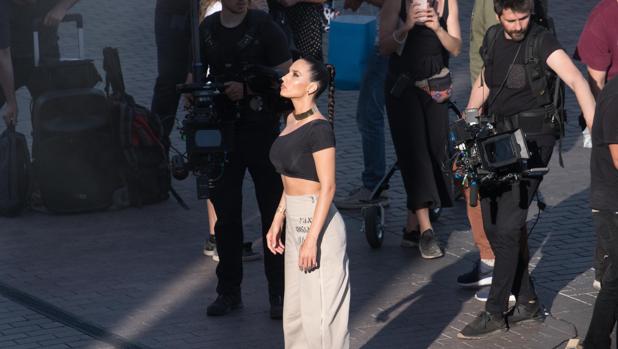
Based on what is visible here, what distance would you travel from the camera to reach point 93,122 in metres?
10.1

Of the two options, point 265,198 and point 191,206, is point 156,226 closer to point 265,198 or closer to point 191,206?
point 191,206

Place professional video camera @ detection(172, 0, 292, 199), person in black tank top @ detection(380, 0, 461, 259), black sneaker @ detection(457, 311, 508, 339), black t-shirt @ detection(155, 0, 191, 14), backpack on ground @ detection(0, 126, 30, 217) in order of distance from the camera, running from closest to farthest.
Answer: black sneaker @ detection(457, 311, 508, 339), professional video camera @ detection(172, 0, 292, 199), person in black tank top @ detection(380, 0, 461, 259), backpack on ground @ detection(0, 126, 30, 217), black t-shirt @ detection(155, 0, 191, 14)

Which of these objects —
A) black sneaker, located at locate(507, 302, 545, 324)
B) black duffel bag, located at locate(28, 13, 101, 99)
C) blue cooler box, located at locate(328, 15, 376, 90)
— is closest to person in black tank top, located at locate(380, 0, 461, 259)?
blue cooler box, located at locate(328, 15, 376, 90)

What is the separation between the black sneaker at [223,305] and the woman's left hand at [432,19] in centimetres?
222

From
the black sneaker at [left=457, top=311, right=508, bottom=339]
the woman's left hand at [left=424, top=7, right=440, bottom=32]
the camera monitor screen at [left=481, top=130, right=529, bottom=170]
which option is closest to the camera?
the camera monitor screen at [left=481, top=130, right=529, bottom=170]

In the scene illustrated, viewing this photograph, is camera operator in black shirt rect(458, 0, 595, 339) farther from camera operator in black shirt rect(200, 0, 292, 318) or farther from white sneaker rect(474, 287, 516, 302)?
camera operator in black shirt rect(200, 0, 292, 318)

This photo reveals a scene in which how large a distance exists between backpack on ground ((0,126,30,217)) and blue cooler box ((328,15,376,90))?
2478 millimetres

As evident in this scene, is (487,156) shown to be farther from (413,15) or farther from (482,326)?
(413,15)

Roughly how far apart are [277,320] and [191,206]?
9.08ft

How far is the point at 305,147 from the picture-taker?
632cm

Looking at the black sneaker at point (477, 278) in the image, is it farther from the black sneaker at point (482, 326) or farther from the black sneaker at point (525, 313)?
the black sneaker at point (482, 326)

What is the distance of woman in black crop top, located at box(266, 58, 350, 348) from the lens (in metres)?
6.30

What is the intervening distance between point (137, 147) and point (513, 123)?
143 inches

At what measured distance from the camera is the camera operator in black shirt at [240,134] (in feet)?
25.2
